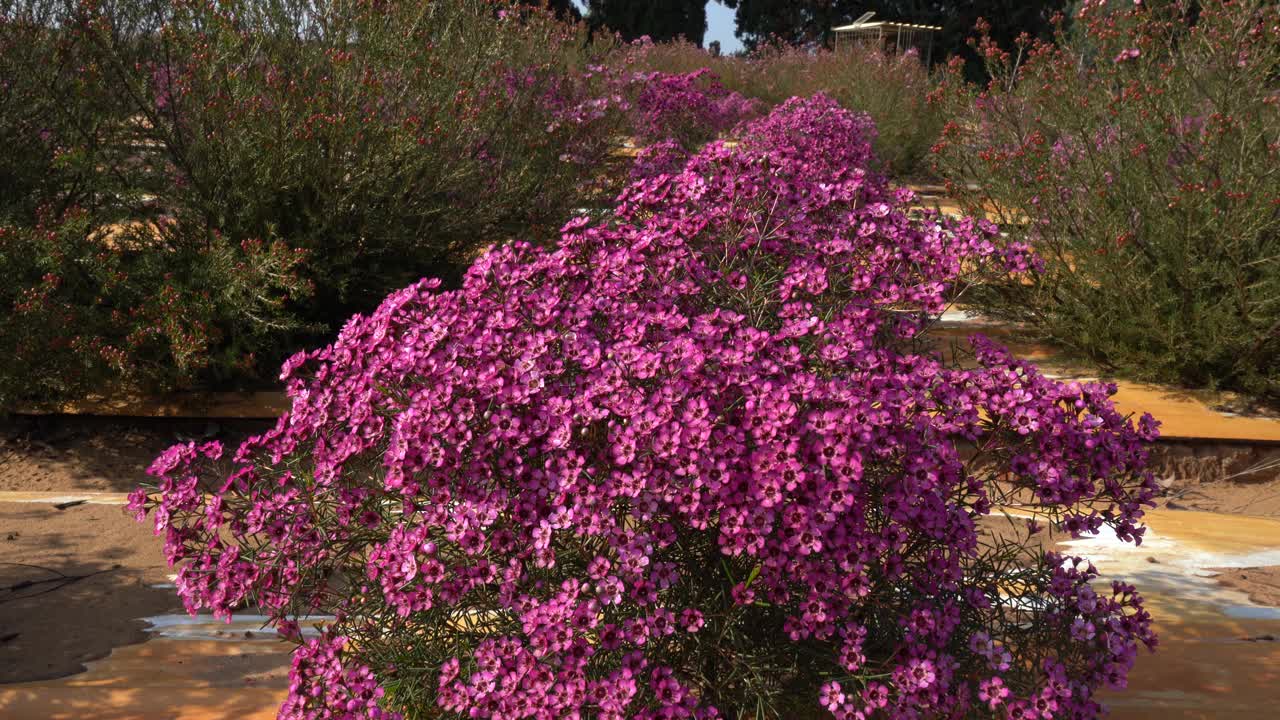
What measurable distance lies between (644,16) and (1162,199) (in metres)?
27.6

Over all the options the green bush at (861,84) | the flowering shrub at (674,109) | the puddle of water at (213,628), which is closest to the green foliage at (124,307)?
the puddle of water at (213,628)

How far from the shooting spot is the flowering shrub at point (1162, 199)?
5398 mm

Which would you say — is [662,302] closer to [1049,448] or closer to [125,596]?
[1049,448]

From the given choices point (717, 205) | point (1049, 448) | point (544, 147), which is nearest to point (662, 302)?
point (717, 205)

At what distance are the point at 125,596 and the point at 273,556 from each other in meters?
1.71

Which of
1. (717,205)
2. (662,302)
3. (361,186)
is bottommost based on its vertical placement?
(662,302)

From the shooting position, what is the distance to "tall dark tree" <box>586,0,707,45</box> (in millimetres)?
31281

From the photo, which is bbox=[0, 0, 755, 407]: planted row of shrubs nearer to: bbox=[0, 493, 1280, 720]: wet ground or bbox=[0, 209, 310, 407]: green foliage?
bbox=[0, 209, 310, 407]: green foliage

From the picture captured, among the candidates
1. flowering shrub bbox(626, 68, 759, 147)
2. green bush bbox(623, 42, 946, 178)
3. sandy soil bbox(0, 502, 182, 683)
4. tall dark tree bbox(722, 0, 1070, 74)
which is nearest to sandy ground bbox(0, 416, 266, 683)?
sandy soil bbox(0, 502, 182, 683)

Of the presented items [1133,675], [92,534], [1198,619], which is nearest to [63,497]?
[92,534]

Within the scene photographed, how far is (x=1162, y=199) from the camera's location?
5.59 metres

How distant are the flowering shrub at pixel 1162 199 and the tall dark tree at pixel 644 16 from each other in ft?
84.4

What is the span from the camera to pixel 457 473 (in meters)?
2.12

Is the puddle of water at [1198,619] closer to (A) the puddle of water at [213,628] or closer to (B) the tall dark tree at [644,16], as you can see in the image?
(A) the puddle of water at [213,628]
